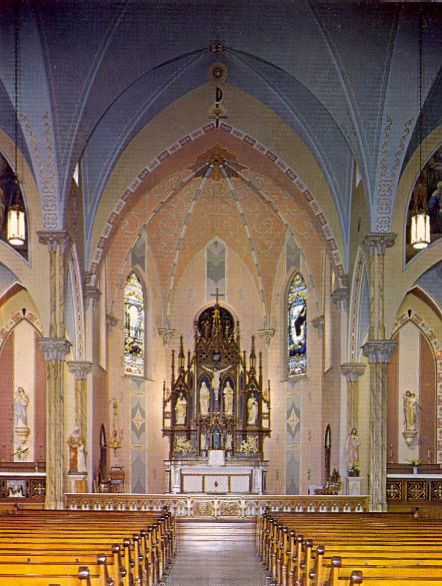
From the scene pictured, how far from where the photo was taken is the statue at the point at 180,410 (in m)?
35.3

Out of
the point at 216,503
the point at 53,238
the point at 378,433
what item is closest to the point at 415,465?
the point at 378,433

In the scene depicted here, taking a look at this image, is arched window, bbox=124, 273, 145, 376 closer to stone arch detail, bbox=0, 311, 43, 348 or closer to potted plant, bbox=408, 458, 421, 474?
stone arch detail, bbox=0, 311, 43, 348

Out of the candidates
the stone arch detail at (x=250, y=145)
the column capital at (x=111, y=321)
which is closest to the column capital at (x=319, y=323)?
the stone arch detail at (x=250, y=145)

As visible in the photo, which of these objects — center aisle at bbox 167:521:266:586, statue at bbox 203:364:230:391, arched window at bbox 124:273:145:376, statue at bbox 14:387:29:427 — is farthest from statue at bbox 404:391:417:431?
statue at bbox 14:387:29:427

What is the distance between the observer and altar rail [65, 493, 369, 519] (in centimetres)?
2323

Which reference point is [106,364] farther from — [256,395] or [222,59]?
[222,59]

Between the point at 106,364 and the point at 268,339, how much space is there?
7.17m

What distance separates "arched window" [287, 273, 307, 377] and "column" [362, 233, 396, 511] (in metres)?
12.5

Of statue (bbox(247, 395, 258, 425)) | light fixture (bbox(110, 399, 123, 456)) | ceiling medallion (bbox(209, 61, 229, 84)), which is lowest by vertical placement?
light fixture (bbox(110, 399, 123, 456))

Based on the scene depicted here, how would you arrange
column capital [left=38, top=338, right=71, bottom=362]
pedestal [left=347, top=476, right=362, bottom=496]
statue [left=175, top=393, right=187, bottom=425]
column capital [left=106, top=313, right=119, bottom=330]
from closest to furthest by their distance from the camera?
column capital [left=38, top=338, right=71, bottom=362] → pedestal [left=347, top=476, right=362, bottom=496] → column capital [left=106, top=313, right=119, bottom=330] → statue [left=175, top=393, right=187, bottom=425]

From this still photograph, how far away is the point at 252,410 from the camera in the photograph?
35.4m

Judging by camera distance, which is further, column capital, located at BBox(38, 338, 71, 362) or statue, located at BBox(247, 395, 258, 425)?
statue, located at BBox(247, 395, 258, 425)

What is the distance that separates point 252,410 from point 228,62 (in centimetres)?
1406

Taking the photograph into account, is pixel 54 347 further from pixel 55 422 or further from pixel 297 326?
pixel 297 326
